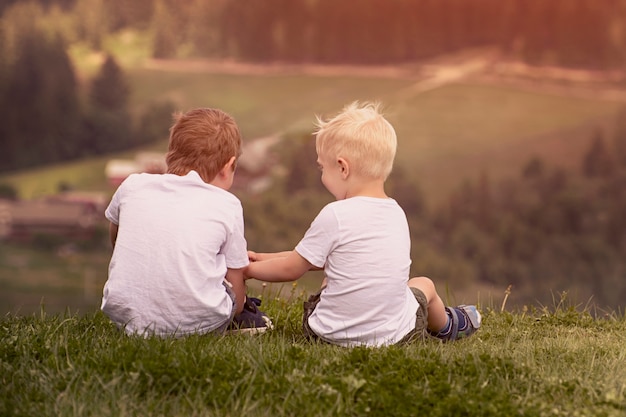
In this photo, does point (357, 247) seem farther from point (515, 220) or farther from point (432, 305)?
point (515, 220)

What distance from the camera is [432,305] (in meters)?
4.04

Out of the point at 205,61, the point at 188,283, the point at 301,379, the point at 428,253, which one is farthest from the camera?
the point at 205,61

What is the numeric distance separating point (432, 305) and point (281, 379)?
3.79 feet

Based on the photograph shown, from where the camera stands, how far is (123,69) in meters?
20.0

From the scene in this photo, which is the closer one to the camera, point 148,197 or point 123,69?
point 148,197

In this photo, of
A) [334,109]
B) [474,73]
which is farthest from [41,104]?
[474,73]

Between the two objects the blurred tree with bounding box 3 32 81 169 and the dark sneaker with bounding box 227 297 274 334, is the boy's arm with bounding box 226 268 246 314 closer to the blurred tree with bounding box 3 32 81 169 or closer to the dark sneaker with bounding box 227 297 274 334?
the dark sneaker with bounding box 227 297 274 334

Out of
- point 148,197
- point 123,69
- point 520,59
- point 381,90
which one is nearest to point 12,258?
point 123,69

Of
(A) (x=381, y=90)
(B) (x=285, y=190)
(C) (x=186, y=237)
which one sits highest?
(C) (x=186, y=237)

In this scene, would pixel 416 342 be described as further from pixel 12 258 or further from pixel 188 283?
pixel 12 258

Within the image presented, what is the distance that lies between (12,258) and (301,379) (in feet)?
53.5

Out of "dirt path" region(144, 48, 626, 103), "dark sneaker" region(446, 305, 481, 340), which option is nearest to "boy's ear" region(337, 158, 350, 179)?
"dark sneaker" region(446, 305, 481, 340)

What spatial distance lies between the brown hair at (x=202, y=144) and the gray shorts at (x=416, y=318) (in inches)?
26.9

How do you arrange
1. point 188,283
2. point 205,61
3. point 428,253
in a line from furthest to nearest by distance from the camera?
1. point 205,61
2. point 428,253
3. point 188,283
